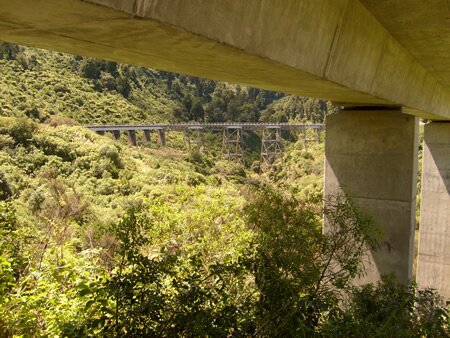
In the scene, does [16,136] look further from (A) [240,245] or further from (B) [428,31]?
(B) [428,31]

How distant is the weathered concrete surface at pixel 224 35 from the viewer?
5.65 ft

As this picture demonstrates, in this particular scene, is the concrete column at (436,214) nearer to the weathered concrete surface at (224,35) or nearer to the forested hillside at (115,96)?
the weathered concrete surface at (224,35)

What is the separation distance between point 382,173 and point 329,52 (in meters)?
4.23

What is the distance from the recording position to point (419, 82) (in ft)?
21.4

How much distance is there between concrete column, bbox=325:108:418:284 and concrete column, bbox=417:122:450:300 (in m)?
5.82

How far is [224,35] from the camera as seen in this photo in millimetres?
2182

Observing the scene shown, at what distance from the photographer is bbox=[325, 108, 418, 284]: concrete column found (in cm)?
677

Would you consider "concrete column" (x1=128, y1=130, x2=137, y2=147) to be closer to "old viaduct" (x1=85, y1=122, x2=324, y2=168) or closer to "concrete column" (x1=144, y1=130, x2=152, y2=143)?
"old viaduct" (x1=85, y1=122, x2=324, y2=168)

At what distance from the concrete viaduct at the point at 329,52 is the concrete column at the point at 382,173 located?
0.7 inches

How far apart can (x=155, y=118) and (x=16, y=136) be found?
2910 centimetres

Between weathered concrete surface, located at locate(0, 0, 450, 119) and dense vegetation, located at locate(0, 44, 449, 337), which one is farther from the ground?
weathered concrete surface, located at locate(0, 0, 450, 119)

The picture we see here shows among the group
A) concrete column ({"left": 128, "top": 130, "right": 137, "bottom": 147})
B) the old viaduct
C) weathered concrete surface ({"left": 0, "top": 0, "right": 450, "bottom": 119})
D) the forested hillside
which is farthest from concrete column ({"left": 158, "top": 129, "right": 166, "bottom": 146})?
weathered concrete surface ({"left": 0, "top": 0, "right": 450, "bottom": 119})

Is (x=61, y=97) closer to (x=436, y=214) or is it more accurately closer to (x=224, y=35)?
(x=436, y=214)

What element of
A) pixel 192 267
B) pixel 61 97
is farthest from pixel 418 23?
pixel 61 97
